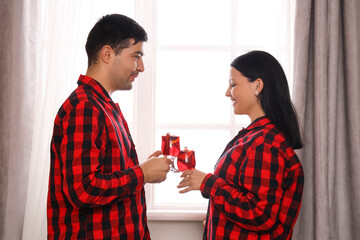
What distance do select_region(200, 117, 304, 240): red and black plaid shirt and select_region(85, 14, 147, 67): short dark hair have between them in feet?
2.25

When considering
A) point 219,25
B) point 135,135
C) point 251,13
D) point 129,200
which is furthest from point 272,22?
point 129,200

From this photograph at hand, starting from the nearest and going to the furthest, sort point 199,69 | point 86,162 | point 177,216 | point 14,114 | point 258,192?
point 86,162
point 258,192
point 14,114
point 177,216
point 199,69

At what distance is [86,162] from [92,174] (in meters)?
0.05

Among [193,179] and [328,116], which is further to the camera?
[328,116]

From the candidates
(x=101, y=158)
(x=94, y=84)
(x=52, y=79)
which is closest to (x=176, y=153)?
(x=101, y=158)

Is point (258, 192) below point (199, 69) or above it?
below

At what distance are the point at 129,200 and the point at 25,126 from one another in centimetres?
98

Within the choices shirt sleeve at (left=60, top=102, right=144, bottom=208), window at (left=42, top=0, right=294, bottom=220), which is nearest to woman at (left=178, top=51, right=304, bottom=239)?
shirt sleeve at (left=60, top=102, right=144, bottom=208)

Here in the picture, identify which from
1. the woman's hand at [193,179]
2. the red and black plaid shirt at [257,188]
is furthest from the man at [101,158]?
the red and black plaid shirt at [257,188]

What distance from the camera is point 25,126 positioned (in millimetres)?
1988

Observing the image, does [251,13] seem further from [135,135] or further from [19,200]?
[19,200]

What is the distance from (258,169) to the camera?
1361 mm

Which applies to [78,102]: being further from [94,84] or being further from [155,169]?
[155,169]

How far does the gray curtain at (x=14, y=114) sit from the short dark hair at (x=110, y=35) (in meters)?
0.75
